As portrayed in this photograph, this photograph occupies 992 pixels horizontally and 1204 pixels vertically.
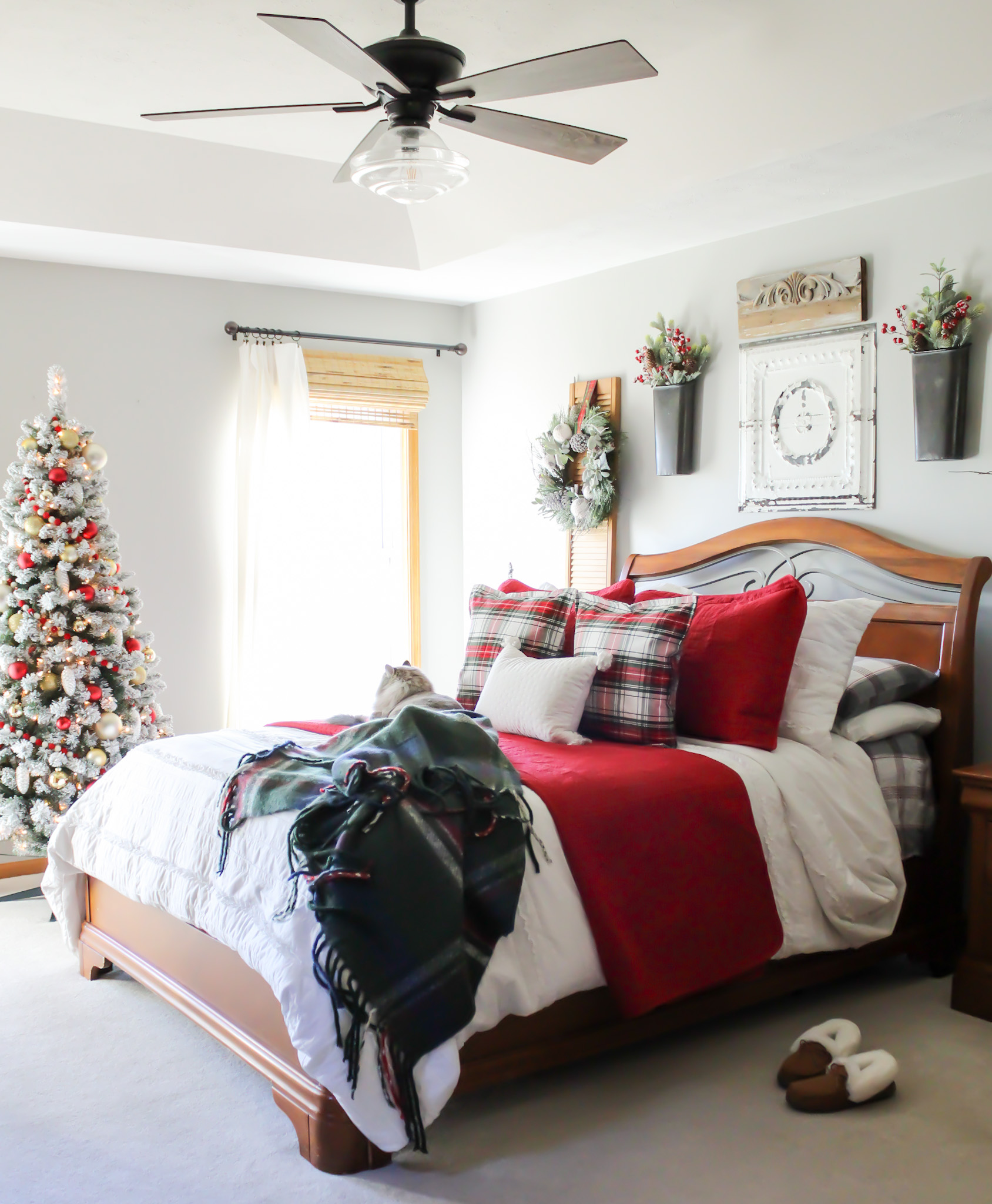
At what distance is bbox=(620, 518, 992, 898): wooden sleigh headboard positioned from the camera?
10.9ft

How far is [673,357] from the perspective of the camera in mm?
4383

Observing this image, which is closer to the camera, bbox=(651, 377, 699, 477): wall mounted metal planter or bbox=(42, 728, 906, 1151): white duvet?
bbox=(42, 728, 906, 1151): white duvet

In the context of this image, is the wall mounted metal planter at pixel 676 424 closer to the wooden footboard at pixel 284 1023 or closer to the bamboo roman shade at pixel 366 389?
the bamboo roman shade at pixel 366 389

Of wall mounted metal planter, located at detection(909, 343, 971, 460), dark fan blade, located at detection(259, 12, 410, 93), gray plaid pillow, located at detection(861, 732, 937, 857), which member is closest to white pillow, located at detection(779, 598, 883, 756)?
gray plaid pillow, located at detection(861, 732, 937, 857)

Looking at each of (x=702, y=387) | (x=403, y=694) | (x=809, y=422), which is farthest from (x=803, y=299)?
(x=403, y=694)

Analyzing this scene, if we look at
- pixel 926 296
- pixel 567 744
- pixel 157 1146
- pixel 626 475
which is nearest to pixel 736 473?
pixel 626 475

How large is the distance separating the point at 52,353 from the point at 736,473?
114 inches

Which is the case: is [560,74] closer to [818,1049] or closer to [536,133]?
[536,133]

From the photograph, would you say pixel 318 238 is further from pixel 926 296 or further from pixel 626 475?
pixel 926 296

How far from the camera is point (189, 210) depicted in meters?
4.27

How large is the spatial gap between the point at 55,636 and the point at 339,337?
210cm

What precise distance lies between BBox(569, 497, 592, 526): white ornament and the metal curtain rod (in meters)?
1.27

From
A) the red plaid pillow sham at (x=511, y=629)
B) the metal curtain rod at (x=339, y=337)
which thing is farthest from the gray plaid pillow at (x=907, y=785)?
the metal curtain rod at (x=339, y=337)

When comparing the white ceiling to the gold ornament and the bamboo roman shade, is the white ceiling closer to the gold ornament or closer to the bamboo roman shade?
the bamboo roman shade
